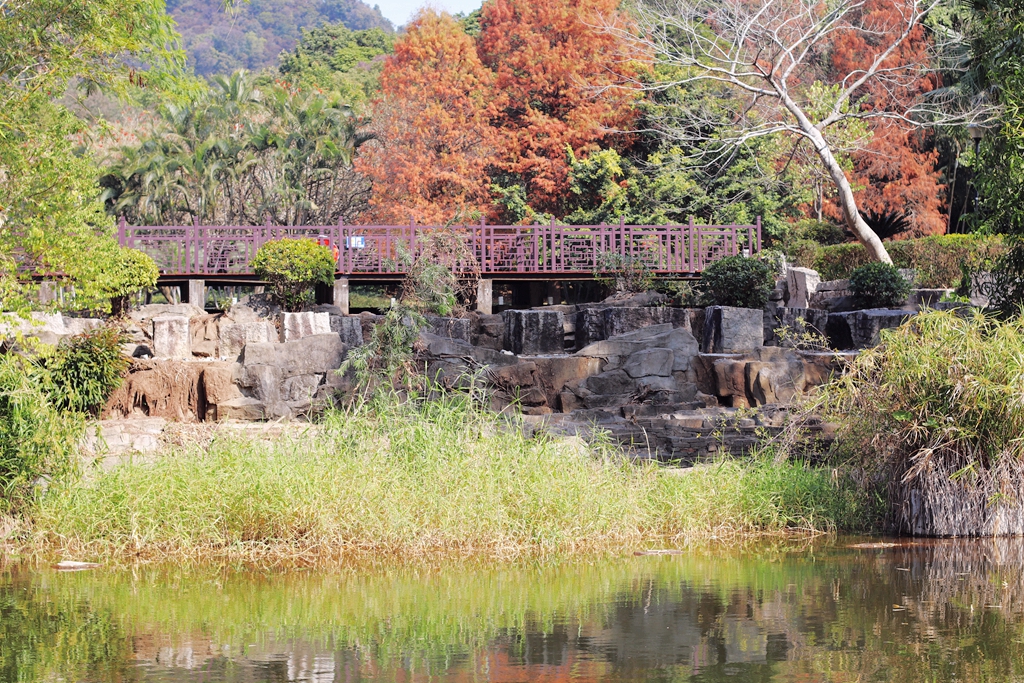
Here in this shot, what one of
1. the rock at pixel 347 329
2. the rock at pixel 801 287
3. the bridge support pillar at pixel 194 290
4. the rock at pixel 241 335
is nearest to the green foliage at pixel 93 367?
the rock at pixel 241 335

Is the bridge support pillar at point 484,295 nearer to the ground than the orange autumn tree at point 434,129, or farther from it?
nearer to the ground

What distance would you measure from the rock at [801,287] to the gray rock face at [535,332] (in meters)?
4.40

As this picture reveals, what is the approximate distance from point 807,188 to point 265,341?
1490cm

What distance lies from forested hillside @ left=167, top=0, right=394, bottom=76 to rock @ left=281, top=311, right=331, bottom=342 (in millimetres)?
77120

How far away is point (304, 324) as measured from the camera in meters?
18.5

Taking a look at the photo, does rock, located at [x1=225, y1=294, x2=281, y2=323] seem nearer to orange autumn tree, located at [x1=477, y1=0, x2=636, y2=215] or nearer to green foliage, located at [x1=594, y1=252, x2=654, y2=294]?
green foliage, located at [x1=594, y1=252, x2=654, y2=294]

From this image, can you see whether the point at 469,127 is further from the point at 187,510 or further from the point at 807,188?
the point at 187,510

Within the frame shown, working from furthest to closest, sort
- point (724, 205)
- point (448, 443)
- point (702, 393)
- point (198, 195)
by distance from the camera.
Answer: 1. point (198, 195)
2. point (724, 205)
3. point (702, 393)
4. point (448, 443)

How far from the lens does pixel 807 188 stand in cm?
2752

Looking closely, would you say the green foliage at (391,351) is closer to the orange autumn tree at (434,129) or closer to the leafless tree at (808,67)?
the leafless tree at (808,67)

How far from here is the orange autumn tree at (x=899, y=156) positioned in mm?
26984

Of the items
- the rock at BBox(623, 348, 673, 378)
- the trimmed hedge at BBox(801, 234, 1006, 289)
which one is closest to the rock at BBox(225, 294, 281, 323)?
the rock at BBox(623, 348, 673, 378)

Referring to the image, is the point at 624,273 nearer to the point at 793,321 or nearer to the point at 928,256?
the point at 793,321

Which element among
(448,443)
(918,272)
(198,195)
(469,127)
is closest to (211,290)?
(198,195)
